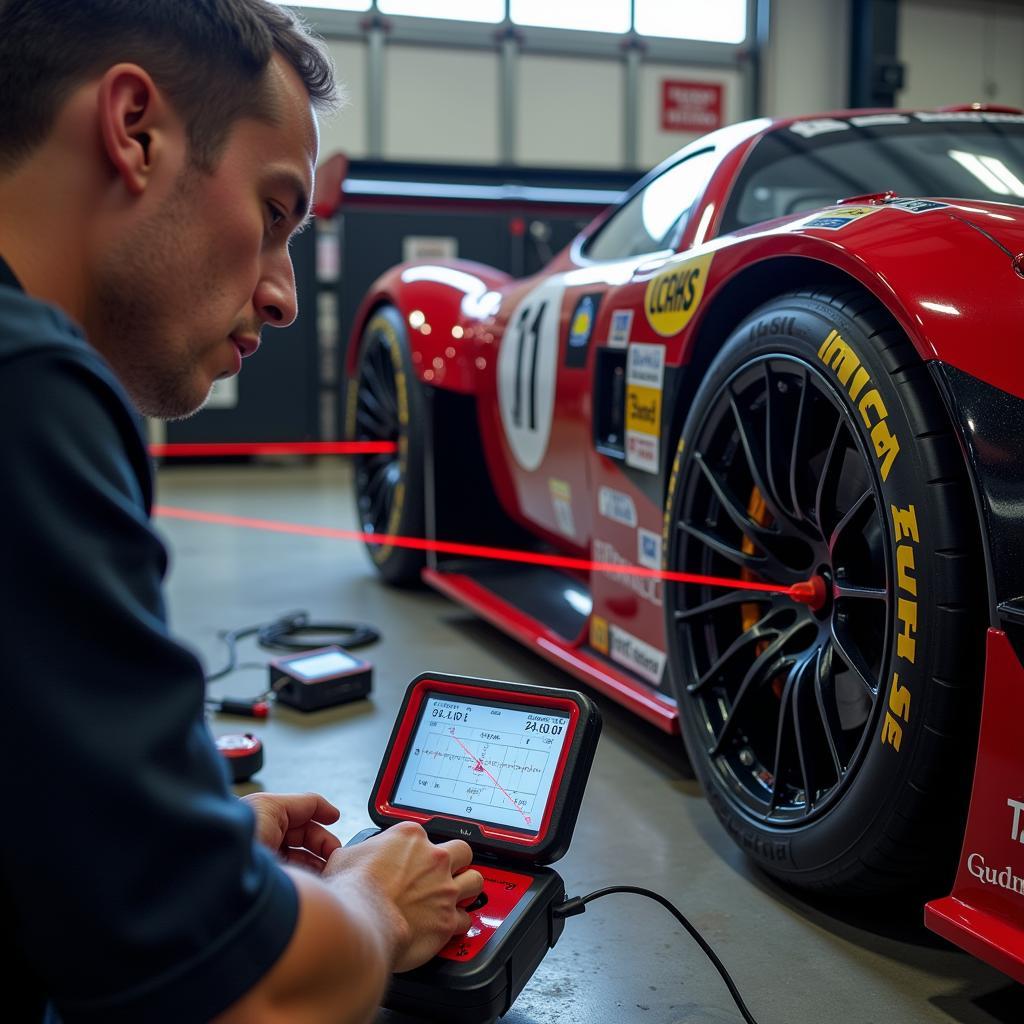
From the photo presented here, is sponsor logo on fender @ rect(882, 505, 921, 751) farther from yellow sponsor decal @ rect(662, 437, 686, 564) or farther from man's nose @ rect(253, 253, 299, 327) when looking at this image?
man's nose @ rect(253, 253, 299, 327)

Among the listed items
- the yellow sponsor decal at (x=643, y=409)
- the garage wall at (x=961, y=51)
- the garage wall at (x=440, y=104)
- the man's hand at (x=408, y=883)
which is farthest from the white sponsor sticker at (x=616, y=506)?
the garage wall at (x=961, y=51)

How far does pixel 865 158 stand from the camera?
2.08 meters

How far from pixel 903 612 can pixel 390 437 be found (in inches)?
92.5

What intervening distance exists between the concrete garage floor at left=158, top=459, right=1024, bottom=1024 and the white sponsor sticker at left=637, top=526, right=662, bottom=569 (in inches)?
14.1

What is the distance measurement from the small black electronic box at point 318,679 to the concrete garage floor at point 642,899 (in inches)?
1.4

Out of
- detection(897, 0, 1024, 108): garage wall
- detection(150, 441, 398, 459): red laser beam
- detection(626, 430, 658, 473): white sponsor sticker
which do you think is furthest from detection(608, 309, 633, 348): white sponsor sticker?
detection(897, 0, 1024, 108): garage wall

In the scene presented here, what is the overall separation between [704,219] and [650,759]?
967 mm

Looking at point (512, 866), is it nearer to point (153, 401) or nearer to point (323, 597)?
point (153, 401)

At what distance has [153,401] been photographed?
815 millimetres

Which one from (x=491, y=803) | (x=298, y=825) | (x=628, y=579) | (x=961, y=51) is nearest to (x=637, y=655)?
(x=628, y=579)

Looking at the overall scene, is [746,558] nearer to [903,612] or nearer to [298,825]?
[903,612]

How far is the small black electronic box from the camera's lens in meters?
2.38

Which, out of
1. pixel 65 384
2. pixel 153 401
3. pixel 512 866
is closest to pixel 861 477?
pixel 512 866

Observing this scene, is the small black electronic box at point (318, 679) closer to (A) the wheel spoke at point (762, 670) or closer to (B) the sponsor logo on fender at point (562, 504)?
(B) the sponsor logo on fender at point (562, 504)
